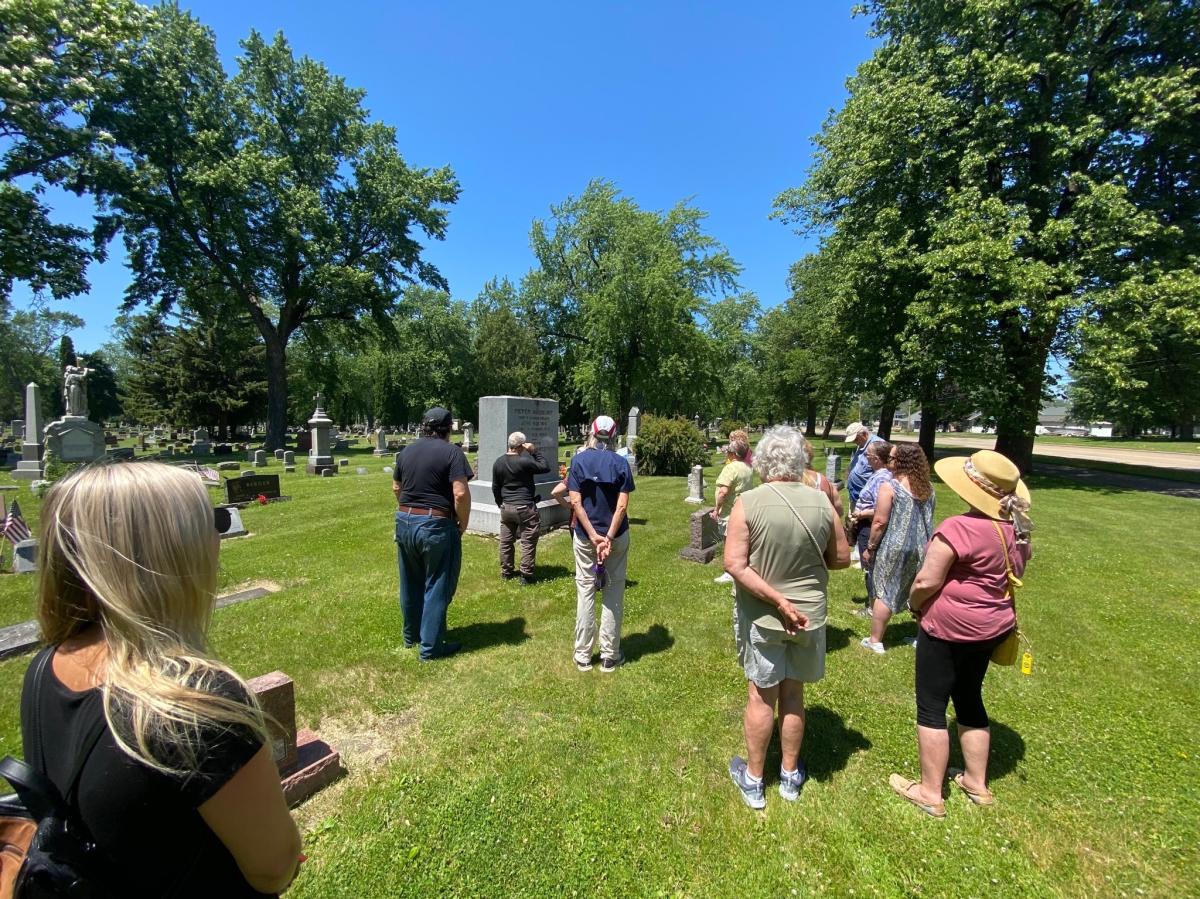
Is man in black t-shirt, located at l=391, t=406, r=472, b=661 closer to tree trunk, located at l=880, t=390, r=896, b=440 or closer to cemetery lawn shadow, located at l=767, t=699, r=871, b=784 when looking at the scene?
cemetery lawn shadow, located at l=767, t=699, r=871, b=784

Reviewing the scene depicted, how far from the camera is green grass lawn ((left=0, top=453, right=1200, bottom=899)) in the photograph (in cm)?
274

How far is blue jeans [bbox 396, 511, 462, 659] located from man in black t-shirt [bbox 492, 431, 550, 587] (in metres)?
2.03

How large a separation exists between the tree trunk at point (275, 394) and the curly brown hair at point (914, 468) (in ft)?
101

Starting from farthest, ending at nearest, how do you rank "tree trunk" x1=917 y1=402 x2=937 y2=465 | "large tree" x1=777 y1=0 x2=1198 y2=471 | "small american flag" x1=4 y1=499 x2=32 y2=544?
"tree trunk" x1=917 y1=402 x2=937 y2=465 < "large tree" x1=777 y1=0 x2=1198 y2=471 < "small american flag" x1=4 y1=499 x2=32 y2=544

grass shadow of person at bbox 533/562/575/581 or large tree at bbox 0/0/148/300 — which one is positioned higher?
large tree at bbox 0/0/148/300

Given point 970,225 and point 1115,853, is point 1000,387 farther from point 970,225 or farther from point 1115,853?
point 1115,853

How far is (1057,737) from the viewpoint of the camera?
3859 mm

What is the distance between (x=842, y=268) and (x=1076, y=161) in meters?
6.72

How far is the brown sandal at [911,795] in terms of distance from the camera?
3066 mm

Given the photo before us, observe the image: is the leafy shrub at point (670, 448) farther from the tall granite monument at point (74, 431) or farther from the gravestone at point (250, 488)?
the tall granite monument at point (74, 431)

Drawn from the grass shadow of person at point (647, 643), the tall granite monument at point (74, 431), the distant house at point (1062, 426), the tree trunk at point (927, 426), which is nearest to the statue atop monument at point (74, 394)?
the tall granite monument at point (74, 431)

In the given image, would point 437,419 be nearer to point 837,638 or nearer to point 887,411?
point 837,638

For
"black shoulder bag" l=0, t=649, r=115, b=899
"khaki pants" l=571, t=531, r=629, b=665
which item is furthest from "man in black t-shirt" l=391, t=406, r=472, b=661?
"black shoulder bag" l=0, t=649, r=115, b=899

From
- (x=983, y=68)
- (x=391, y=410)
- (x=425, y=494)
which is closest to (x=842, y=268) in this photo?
(x=983, y=68)
